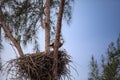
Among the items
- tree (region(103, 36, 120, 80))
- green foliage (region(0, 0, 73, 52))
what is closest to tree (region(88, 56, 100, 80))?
tree (region(103, 36, 120, 80))

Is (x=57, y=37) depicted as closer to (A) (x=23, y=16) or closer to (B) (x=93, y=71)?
(A) (x=23, y=16)

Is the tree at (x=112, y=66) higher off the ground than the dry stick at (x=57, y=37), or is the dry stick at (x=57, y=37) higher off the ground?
the tree at (x=112, y=66)

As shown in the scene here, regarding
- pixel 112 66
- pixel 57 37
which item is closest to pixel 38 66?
pixel 57 37

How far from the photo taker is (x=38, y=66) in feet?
21.1

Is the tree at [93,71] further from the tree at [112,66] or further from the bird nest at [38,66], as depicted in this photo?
the bird nest at [38,66]

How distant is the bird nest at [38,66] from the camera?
21.0ft

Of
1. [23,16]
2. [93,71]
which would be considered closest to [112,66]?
[93,71]

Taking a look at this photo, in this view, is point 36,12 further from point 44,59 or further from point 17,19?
point 44,59

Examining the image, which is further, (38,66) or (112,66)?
(112,66)

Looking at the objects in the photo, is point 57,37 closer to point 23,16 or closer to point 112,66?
point 23,16

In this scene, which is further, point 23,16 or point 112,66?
point 112,66

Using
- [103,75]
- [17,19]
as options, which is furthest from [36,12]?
[103,75]

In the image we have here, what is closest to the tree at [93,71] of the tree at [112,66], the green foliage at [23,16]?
the tree at [112,66]

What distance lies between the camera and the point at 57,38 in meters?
6.13
